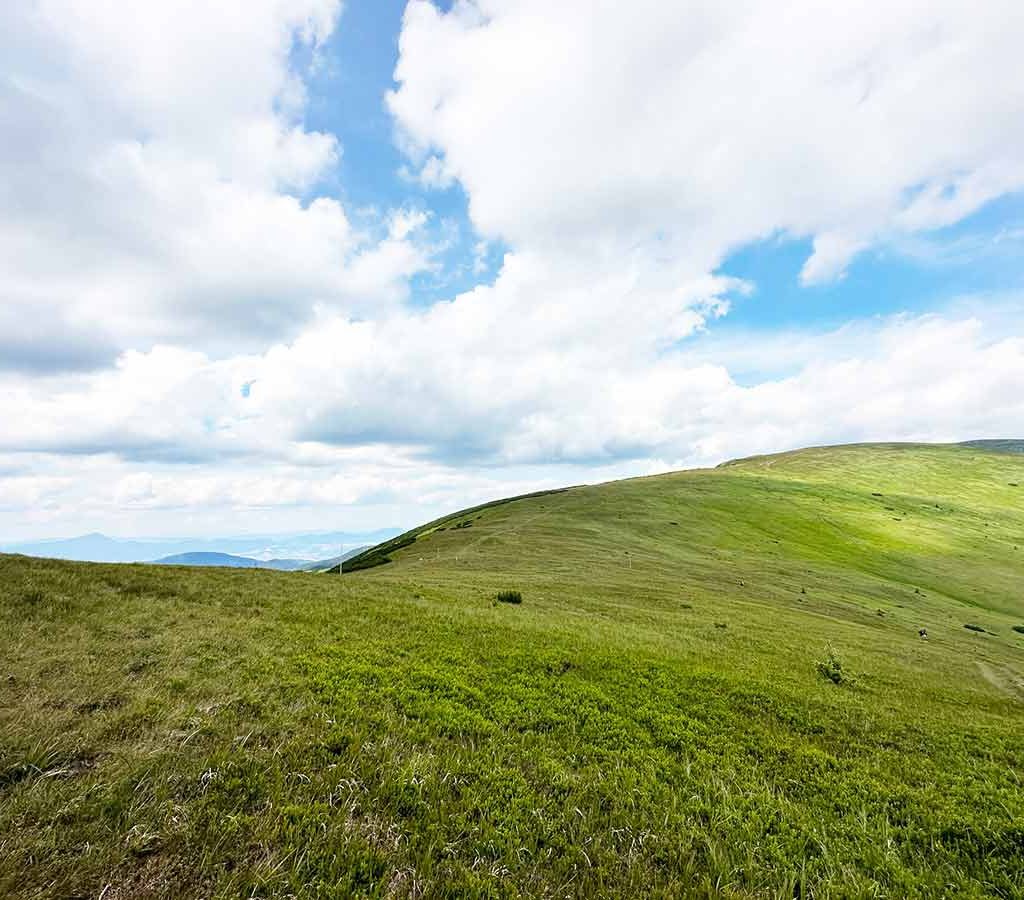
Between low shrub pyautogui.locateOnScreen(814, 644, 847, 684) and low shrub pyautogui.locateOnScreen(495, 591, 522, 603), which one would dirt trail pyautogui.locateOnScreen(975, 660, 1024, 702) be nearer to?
low shrub pyautogui.locateOnScreen(814, 644, 847, 684)

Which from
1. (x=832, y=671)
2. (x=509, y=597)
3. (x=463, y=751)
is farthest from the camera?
(x=509, y=597)

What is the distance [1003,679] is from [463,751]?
3210 cm

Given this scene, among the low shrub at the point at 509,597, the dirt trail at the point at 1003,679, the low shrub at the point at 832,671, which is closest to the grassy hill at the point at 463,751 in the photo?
the low shrub at the point at 832,671

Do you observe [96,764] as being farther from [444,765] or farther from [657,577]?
[657,577]

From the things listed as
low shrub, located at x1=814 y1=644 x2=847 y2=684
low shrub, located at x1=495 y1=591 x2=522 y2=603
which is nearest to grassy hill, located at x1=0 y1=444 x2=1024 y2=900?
low shrub, located at x1=814 y1=644 x2=847 y2=684

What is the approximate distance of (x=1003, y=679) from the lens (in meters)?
25.9

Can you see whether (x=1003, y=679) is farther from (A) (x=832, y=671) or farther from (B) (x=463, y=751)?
(B) (x=463, y=751)

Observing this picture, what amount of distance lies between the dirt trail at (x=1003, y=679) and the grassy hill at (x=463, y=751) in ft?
0.98

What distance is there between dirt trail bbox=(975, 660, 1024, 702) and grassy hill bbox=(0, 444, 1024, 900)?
30 centimetres

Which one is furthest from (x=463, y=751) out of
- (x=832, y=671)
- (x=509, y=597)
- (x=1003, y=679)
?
(x=1003, y=679)

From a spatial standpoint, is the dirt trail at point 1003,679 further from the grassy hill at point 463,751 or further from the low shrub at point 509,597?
the low shrub at point 509,597

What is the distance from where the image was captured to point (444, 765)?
9.85 metres

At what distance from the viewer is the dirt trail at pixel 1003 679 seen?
23.1 metres

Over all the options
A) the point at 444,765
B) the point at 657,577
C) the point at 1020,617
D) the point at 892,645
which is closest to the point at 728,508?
the point at 1020,617
